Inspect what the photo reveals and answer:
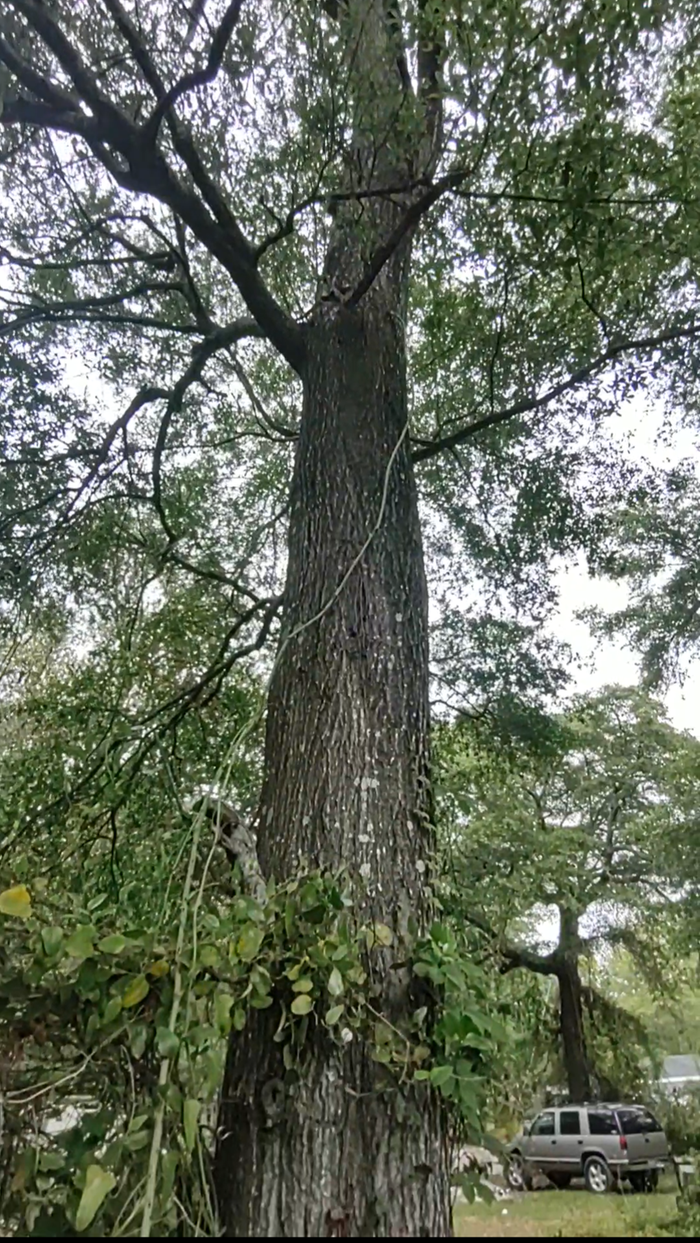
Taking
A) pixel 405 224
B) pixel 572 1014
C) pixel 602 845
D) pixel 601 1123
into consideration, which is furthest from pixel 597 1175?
pixel 405 224

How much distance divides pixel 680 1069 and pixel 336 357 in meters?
5.62

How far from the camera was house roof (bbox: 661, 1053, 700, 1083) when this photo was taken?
16.1ft

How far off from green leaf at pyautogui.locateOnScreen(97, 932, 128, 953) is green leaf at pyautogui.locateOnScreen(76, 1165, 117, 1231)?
0.57 ft

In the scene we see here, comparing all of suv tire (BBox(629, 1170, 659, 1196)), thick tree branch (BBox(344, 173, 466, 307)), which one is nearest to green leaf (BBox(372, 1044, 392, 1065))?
thick tree branch (BBox(344, 173, 466, 307))

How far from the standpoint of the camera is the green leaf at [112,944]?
2.40ft

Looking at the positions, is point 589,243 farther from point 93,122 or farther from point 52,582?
point 52,582

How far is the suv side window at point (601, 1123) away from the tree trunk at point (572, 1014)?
1.21 ft

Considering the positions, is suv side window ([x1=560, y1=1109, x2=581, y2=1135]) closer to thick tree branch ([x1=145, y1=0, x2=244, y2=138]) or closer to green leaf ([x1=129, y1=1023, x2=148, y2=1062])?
green leaf ([x1=129, y1=1023, x2=148, y2=1062])

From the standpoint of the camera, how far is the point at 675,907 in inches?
194

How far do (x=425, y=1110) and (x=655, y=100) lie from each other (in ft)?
7.08

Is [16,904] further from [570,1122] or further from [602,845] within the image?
[602,845]

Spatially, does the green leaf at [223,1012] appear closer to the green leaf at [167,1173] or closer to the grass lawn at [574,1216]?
the green leaf at [167,1173]

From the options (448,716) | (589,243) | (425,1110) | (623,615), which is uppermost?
(623,615)

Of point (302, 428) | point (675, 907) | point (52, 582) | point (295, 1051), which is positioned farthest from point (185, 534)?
point (675, 907)
